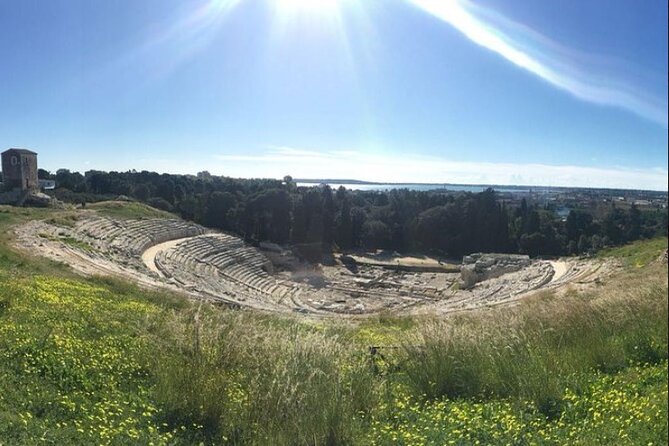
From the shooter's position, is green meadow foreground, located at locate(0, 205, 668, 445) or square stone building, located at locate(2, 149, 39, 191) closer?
green meadow foreground, located at locate(0, 205, 668, 445)

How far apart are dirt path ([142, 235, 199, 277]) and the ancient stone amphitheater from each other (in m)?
0.06

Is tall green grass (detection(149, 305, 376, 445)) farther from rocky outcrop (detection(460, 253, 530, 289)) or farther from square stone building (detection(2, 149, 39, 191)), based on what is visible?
rocky outcrop (detection(460, 253, 530, 289))

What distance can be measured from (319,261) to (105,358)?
45.3m

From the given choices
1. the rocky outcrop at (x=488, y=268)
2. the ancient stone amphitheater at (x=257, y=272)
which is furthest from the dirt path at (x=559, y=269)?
the rocky outcrop at (x=488, y=268)

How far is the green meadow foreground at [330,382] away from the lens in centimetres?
414

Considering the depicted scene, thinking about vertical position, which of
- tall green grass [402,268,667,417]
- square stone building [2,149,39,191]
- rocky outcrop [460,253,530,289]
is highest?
square stone building [2,149,39,191]

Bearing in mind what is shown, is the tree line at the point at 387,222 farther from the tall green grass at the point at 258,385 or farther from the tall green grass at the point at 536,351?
the tall green grass at the point at 536,351

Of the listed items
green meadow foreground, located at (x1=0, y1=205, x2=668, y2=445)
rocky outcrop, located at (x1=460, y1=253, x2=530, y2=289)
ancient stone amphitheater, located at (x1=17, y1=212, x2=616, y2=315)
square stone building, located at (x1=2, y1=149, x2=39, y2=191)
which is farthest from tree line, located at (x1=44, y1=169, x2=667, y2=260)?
green meadow foreground, located at (x1=0, y1=205, x2=668, y2=445)

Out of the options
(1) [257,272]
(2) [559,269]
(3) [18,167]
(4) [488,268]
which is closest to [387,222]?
(4) [488,268]

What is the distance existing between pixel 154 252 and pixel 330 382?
29108 mm

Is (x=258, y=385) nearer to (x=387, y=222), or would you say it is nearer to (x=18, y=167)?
(x=18, y=167)

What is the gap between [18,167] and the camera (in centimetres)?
1227

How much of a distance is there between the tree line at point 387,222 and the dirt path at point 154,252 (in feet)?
38.3

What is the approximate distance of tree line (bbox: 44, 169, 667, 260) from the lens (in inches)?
1962
